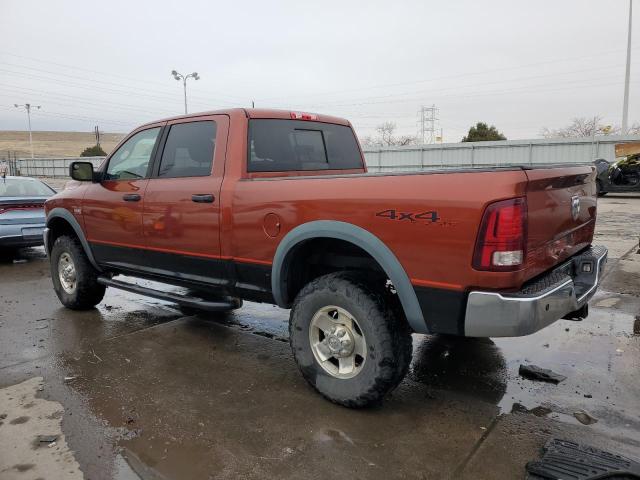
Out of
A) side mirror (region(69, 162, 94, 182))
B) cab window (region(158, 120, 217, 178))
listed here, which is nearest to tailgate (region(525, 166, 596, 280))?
cab window (region(158, 120, 217, 178))

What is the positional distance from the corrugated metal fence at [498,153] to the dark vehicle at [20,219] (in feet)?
56.4

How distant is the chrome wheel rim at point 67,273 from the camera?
5.59m

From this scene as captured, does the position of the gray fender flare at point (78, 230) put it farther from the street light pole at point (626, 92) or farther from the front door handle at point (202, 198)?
the street light pole at point (626, 92)

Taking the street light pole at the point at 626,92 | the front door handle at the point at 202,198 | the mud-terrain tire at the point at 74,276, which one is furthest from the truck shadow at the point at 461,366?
the street light pole at the point at 626,92

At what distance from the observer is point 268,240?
3547 millimetres

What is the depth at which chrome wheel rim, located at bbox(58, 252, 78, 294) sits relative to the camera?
5590mm

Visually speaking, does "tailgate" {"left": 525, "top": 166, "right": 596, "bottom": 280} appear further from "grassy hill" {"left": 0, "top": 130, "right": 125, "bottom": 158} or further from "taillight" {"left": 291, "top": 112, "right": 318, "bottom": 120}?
"grassy hill" {"left": 0, "top": 130, "right": 125, "bottom": 158}

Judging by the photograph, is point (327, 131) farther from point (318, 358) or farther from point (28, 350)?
point (28, 350)

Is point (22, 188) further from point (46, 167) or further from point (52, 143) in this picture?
point (52, 143)

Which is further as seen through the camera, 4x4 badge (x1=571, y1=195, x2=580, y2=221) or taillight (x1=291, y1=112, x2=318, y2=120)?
taillight (x1=291, y1=112, x2=318, y2=120)

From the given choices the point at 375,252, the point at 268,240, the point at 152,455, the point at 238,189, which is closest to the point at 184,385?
the point at 152,455

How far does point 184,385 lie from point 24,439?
1043mm

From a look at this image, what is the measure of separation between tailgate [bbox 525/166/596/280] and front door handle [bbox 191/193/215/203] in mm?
2242

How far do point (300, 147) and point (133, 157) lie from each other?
1661mm
